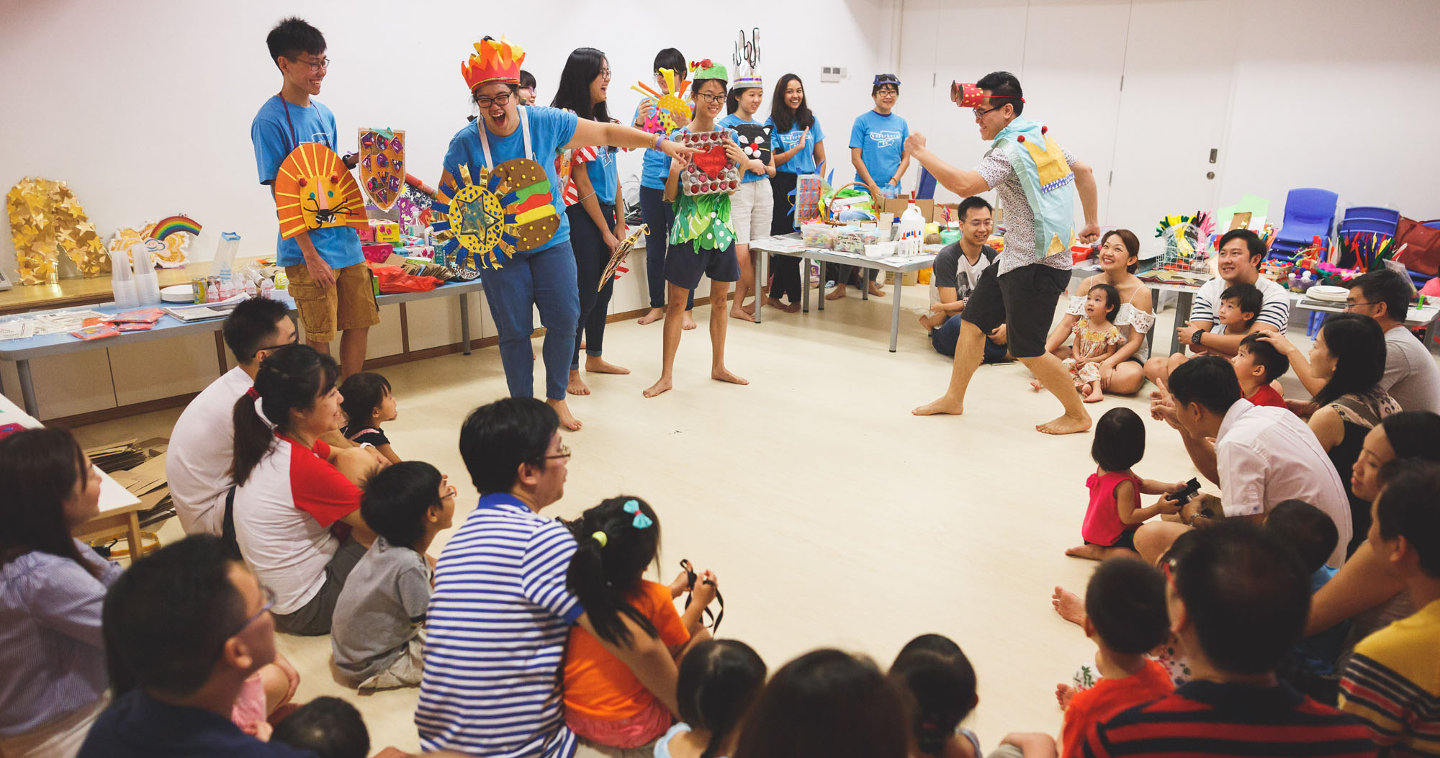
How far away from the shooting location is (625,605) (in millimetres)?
1666

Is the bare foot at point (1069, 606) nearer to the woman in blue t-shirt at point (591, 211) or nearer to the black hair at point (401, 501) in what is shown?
the black hair at point (401, 501)

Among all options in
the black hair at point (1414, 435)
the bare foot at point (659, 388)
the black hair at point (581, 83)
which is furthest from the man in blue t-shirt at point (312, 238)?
the black hair at point (1414, 435)

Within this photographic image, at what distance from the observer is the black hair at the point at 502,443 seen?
1.80 m

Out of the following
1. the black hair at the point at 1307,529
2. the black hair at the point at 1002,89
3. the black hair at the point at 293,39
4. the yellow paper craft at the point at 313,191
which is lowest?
the black hair at the point at 1307,529

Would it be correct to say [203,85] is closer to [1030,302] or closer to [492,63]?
[492,63]

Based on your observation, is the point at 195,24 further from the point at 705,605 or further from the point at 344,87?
the point at 705,605

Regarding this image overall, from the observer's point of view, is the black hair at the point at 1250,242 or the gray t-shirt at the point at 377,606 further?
the black hair at the point at 1250,242

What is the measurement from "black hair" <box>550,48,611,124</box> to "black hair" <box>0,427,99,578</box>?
9.34 ft

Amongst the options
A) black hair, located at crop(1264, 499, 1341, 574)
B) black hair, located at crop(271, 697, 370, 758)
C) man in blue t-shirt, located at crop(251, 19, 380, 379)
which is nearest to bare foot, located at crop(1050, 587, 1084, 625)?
black hair, located at crop(1264, 499, 1341, 574)

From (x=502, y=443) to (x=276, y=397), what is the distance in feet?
3.11

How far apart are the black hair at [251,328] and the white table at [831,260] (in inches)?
139

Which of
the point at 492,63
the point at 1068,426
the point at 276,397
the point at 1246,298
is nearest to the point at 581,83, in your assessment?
the point at 492,63

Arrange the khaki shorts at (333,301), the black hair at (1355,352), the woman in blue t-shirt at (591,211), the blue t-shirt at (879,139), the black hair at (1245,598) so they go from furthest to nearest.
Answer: the blue t-shirt at (879,139) < the woman in blue t-shirt at (591,211) < the khaki shorts at (333,301) < the black hair at (1355,352) < the black hair at (1245,598)

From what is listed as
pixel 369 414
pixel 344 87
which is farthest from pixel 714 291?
pixel 344 87
